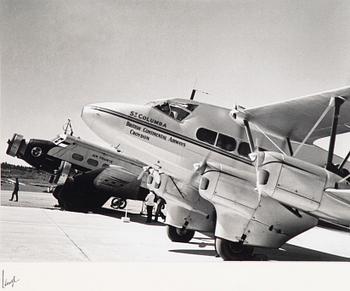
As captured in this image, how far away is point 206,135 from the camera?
670 centimetres

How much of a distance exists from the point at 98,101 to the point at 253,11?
2.78 meters

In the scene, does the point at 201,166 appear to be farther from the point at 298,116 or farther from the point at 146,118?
the point at 298,116

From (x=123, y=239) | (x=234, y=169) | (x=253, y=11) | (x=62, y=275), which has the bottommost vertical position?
(x=123, y=239)

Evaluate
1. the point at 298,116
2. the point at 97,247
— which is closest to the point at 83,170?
the point at 97,247

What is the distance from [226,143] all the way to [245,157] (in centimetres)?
41

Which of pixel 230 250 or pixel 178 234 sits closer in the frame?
pixel 230 250

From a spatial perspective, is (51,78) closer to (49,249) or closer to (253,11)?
(49,249)

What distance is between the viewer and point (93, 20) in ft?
16.8

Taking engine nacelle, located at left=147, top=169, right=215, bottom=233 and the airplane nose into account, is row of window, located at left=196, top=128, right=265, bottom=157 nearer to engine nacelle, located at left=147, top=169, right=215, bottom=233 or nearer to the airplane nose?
engine nacelle, located at left=147, top=169, right=215, bottom=233

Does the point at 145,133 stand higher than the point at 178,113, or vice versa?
the point at 178,113

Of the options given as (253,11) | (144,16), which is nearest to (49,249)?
(144,16)

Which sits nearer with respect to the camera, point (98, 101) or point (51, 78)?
point (51, 78)

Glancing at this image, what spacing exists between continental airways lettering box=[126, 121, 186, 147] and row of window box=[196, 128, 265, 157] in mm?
374
